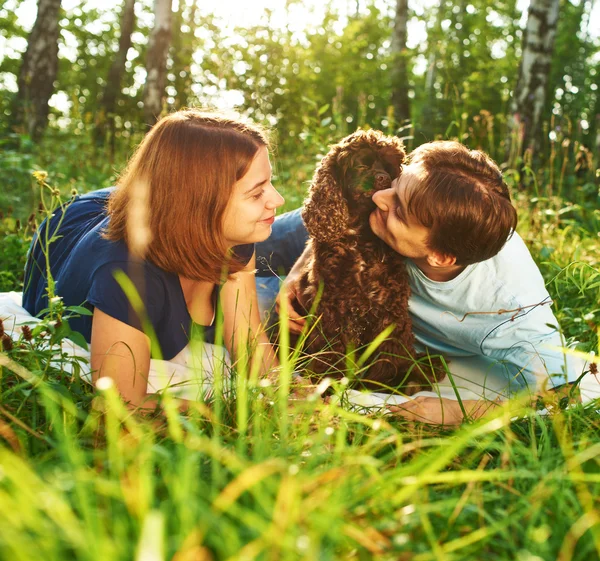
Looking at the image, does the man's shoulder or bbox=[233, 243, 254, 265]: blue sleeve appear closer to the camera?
the man's shoulder

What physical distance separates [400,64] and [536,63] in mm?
8016

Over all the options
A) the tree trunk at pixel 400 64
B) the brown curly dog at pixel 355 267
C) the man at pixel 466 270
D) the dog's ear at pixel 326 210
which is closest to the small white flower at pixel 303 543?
the man at pixel 466 270

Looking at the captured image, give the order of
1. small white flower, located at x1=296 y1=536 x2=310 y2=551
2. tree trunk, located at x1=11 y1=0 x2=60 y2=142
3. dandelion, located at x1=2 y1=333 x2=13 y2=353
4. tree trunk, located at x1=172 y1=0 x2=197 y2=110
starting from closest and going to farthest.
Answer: small white flower, located at x1=296 y1=536 x2=310 y2=551
dandelion, located at x1=2 y1=333 x2=13 y2=353
tree trunk, located at x1=11 y1=0 x2=60 y2=142
tree trunk, located at x1=172 y1=0 x2=197 y2=110

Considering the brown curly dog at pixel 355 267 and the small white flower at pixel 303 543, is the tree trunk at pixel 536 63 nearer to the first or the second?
the brown curly dog at pixel 355 267

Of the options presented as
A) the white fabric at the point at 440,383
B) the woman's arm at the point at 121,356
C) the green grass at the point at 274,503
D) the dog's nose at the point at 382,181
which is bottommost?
the white fabric at the point at 440,383

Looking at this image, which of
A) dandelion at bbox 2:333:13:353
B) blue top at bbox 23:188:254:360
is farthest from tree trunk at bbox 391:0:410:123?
dandelion at bbox 2:333:13:353

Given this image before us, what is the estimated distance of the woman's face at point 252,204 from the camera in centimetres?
251

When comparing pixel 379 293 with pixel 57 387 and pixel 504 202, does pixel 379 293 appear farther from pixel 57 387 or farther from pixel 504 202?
pixel 57 387

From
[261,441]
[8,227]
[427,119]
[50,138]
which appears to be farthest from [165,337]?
[427,119]

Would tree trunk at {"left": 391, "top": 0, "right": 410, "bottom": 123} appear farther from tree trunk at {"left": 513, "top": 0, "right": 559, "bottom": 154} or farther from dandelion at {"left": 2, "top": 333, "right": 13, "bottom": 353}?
dandelion at {"left": 2, "top": 333, "right": 13, "bottom": 353}

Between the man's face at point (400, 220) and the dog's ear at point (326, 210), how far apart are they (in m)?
0.14

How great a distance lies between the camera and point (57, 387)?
1.86 metres

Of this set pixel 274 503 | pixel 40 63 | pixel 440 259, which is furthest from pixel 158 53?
pixel 274 503

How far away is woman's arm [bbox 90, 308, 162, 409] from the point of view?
87.1 inches
